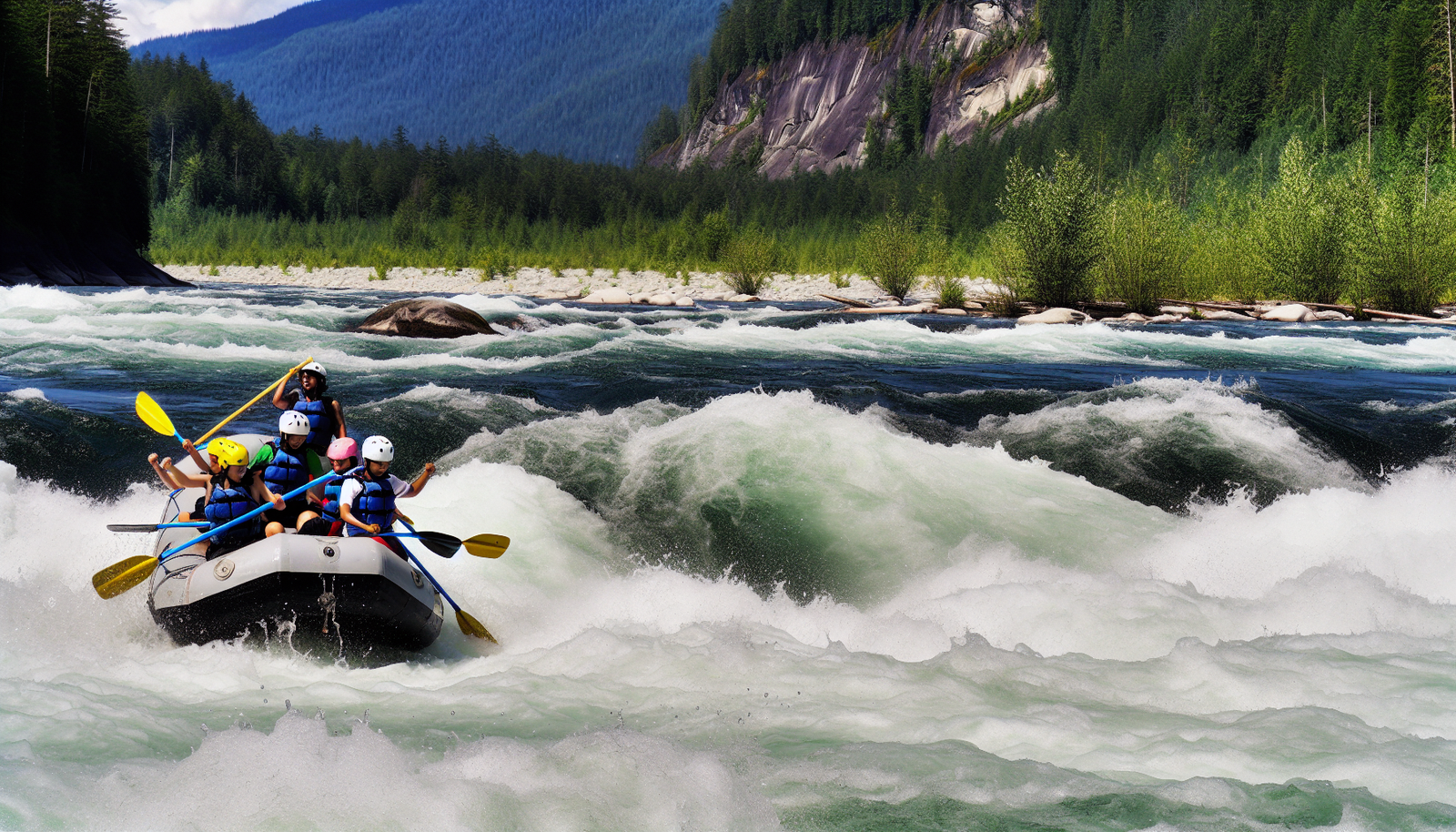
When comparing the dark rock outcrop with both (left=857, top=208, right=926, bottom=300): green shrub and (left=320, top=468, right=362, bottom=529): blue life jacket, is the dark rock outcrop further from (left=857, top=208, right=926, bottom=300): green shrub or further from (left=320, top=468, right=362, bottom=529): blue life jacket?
(left=320, top=468, right=362, bottom=529): blue life jacket

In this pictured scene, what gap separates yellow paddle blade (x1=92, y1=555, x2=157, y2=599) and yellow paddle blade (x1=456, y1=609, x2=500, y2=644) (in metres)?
1.78

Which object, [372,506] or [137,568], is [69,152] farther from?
[372,506]

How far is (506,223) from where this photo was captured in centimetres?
8181

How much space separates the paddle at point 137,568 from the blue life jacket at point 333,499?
0.10 m

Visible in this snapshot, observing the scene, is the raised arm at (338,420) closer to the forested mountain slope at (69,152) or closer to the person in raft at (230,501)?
the person in raft at (230,501)

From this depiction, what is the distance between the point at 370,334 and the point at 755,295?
21.5 meters

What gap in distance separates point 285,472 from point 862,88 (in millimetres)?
136467

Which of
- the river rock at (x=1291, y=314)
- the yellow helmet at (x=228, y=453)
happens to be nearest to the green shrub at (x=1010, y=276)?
the river rock at (x=1291, y=314)

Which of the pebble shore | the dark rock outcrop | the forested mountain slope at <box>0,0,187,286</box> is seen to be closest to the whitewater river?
the dark rock outcrop

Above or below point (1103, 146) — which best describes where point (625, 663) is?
below

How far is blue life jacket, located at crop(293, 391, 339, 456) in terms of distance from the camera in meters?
7.79

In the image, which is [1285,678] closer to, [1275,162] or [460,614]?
[460,614]

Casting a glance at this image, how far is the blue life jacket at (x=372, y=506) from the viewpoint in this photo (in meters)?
6.04

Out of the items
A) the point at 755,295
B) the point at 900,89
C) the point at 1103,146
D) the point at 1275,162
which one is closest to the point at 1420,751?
the point at 755,295
